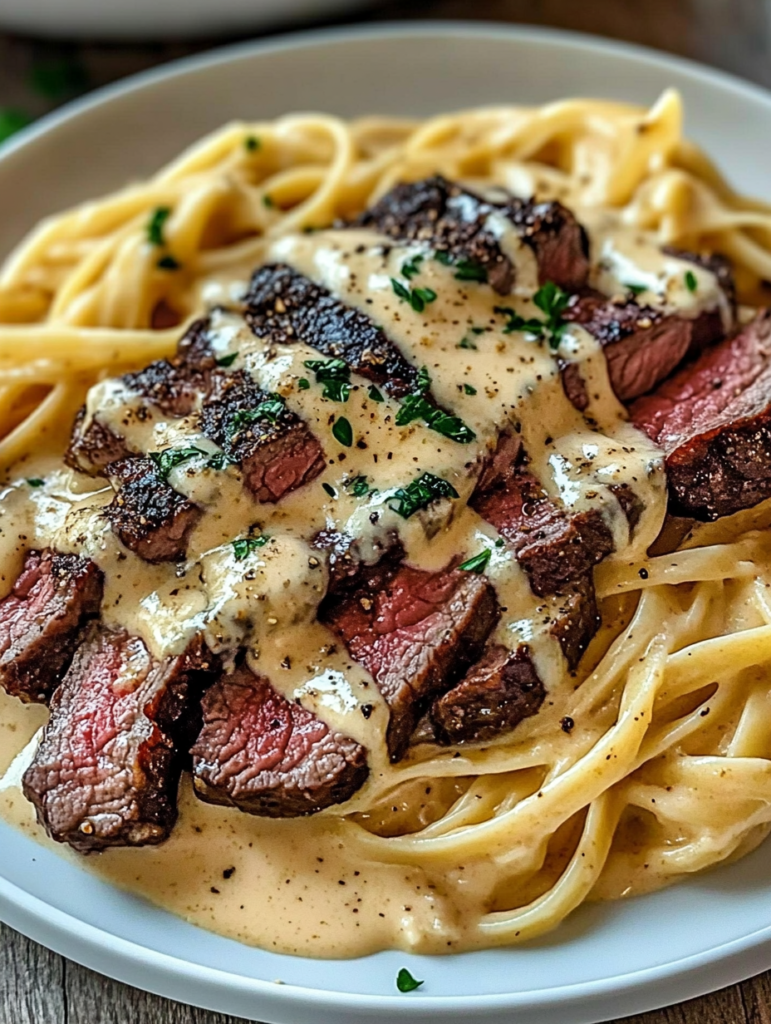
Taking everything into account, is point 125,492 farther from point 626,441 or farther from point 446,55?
point 446,55

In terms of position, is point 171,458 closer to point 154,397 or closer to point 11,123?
point 154,397

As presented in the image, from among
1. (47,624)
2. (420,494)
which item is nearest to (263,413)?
(420,494)

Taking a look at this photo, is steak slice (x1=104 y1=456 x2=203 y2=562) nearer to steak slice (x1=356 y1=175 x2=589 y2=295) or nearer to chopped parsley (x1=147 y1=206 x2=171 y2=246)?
steak slice (x1=356 y1=175 x2=589 y2=295)

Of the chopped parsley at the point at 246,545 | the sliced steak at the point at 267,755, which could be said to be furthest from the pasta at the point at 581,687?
the chopped parsley at the point at 246,545

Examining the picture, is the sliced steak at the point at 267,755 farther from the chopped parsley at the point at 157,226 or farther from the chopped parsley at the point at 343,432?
the chopped parsley at the point at 157,226

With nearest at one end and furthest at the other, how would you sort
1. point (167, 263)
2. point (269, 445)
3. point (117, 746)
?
point (117, 746), point (269, 445), point (167, 263)

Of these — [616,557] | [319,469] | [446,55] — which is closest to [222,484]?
[319,469]
